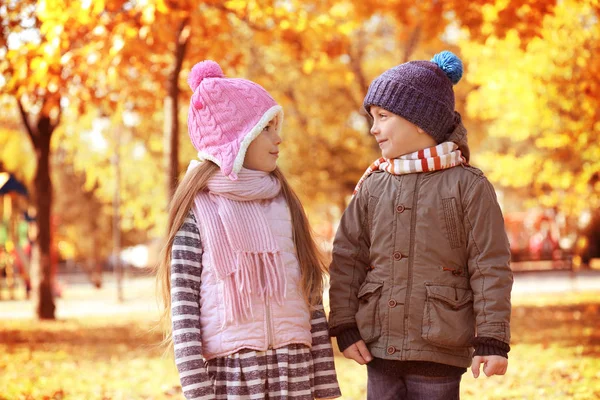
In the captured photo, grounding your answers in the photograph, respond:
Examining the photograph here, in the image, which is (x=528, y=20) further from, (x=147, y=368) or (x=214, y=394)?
(x=214, y=394)

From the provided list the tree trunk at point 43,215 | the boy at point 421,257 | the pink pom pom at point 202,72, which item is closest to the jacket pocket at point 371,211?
the boy at point 421,257

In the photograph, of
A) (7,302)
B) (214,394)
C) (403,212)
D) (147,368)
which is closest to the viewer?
(214,394)

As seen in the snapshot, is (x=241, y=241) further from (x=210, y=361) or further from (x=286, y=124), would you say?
(x=286, y=124)

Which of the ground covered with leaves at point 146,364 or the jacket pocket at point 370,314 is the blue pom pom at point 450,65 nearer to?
the jacket pocket at point 370,314

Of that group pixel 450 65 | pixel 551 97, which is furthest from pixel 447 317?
pixel 551 97

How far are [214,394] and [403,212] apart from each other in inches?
37.4

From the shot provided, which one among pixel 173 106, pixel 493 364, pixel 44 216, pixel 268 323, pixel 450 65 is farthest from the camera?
pixel 44 216

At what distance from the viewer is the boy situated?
2.89 m

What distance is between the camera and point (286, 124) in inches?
808

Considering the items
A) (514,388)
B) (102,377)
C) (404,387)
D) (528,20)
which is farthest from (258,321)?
(528,20)

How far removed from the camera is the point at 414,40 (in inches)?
666

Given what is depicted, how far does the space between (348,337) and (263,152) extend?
77cm

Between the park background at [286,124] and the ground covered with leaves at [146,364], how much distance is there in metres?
0.03

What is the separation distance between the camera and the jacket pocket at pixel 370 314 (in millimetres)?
3018
